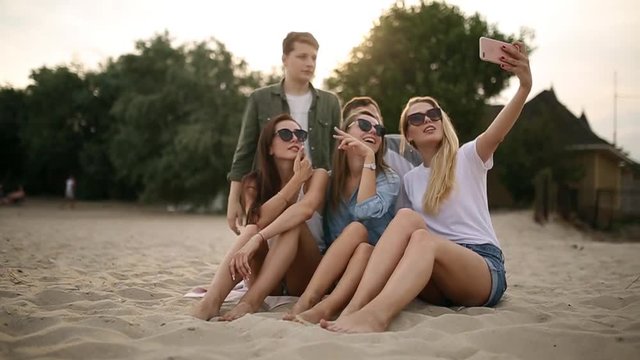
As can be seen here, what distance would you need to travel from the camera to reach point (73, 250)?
7.16 metres

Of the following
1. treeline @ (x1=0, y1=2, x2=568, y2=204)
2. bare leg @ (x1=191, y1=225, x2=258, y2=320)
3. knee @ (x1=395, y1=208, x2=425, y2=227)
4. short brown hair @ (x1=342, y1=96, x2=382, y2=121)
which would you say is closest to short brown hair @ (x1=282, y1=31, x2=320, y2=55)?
short brown hair @ (x1=342, y1=96, x2=382, y2=121)

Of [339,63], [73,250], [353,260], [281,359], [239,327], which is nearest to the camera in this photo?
[281,359]

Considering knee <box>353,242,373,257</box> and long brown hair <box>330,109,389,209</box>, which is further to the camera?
long brown hair <box>330,109,389,209</box>

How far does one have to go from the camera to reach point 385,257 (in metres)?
3.08

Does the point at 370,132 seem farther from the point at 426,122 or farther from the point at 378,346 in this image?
the point at 378,346

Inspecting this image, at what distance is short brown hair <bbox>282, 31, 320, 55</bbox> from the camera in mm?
4480

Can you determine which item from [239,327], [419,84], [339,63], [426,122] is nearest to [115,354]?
[239,327]

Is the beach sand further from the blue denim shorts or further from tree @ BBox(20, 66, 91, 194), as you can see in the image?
tree @ BBox(20, 66, 91, 194)

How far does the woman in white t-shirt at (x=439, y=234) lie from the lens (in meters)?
2.93

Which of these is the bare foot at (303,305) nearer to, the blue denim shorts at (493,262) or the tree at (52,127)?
the blue denim shorts at (493,262)

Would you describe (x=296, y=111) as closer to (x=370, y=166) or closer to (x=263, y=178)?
(x=263, y=178)

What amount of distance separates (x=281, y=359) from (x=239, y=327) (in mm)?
608

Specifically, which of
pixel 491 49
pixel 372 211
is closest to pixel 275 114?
pixel 372 211

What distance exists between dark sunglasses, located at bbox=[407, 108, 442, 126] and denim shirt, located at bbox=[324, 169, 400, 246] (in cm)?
36
